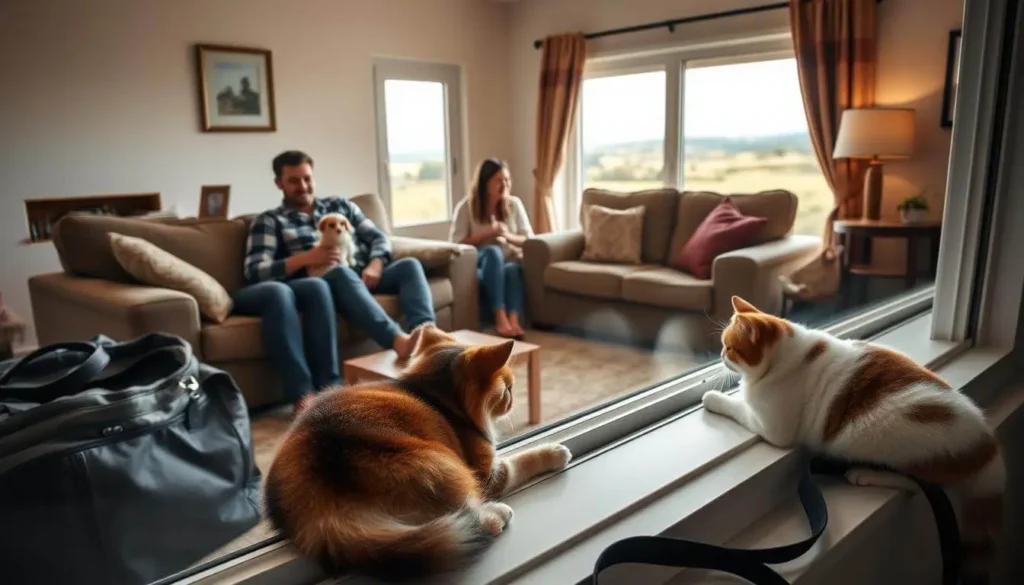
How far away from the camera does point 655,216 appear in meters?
3.78

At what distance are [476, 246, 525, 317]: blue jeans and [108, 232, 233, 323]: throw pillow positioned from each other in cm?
133

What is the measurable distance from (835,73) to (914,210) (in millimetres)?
879

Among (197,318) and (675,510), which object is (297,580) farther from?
(197,318)

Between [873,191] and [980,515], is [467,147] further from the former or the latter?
[980,515]

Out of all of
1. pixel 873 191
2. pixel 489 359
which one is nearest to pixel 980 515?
pixel 489 359

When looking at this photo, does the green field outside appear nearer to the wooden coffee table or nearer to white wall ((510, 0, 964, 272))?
white wall ((510, 0, 964, 272))

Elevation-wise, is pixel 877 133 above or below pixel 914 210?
above

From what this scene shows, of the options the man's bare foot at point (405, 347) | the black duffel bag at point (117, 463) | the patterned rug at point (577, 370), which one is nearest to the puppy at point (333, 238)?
the man's bare foot at point (405, 347)

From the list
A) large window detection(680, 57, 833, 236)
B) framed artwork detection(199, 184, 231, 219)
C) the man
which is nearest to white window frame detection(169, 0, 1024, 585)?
the man

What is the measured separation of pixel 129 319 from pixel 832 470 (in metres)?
2.19

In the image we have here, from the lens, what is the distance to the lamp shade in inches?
136

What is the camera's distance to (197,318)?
2.51 meters

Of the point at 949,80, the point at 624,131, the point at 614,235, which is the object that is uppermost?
the point at 949,80

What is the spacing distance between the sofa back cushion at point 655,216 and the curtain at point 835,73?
31.5 inches
